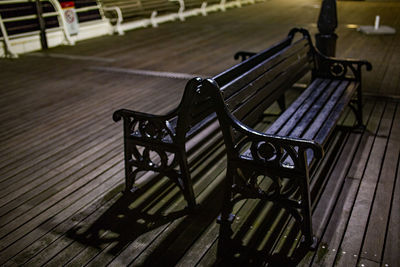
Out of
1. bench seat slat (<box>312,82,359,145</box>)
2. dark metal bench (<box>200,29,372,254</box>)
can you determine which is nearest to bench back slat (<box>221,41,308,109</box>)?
dark metal bench (<box>200,29,372,254</box>)

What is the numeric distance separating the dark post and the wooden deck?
2.67ft

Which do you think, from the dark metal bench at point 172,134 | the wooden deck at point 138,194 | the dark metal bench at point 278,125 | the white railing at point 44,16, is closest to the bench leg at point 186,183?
the dark metal bench at point 172,134

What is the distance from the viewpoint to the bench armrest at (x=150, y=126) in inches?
108

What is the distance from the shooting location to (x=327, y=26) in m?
5.06

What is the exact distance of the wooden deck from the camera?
8.10ft

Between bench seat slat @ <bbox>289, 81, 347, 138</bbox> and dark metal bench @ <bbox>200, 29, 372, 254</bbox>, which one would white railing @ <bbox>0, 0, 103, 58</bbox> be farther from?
bench seat slat @ <bbox>289, 81, 347, 138</bbox>

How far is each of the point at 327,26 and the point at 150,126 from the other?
11.0 feet

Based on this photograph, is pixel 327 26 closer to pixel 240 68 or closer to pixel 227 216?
pixel 240 68

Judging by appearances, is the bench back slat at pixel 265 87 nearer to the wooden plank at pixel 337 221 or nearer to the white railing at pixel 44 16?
the wooden plank at pixel 337 221

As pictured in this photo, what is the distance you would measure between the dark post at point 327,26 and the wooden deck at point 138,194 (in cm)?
81

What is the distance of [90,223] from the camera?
2.81 meters

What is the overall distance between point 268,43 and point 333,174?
6229mm

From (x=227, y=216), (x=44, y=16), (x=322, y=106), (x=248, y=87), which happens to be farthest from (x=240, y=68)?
(x=44, y=16)

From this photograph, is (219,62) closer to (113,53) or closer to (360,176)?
(113,53)
